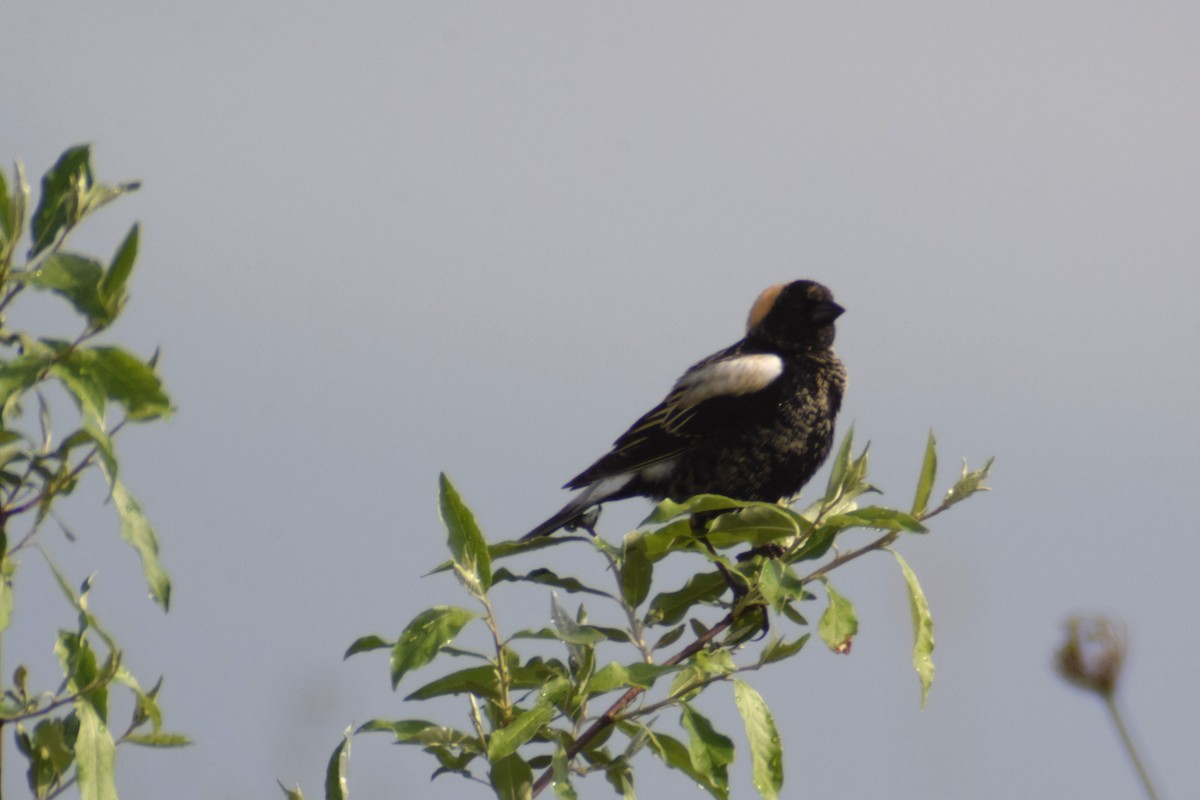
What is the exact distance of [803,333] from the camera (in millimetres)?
4949

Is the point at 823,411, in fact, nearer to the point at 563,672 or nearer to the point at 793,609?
the point at 793,609

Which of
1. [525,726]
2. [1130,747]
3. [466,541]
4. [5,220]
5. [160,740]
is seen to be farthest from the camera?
[466,541]

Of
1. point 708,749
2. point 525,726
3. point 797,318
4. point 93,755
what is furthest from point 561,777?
point 797,318

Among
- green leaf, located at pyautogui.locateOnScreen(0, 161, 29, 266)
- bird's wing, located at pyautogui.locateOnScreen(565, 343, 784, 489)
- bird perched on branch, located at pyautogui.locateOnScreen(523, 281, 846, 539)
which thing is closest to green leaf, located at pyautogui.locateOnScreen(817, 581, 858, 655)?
green leaf, located at pyautogui.locateOnScreen(0, 161, 29, 266)

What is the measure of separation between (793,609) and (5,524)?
1.51 meters

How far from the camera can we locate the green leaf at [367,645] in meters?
2.11

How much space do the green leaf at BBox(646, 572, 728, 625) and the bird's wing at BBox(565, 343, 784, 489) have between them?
6.34 feet

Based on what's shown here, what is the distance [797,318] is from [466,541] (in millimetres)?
3092

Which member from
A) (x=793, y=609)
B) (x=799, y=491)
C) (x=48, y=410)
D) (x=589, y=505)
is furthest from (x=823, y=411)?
(x=48, y=410)

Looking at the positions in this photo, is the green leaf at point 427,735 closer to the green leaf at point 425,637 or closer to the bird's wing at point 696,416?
the green leaf at point 425,637

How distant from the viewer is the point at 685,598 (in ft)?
8.30

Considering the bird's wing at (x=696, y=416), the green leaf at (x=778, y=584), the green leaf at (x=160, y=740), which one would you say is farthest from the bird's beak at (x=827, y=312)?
the green leaf at (x=160, y=740)

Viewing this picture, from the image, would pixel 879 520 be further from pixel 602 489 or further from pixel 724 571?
pixel 602 489

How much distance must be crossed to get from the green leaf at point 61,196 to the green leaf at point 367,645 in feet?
2.58
